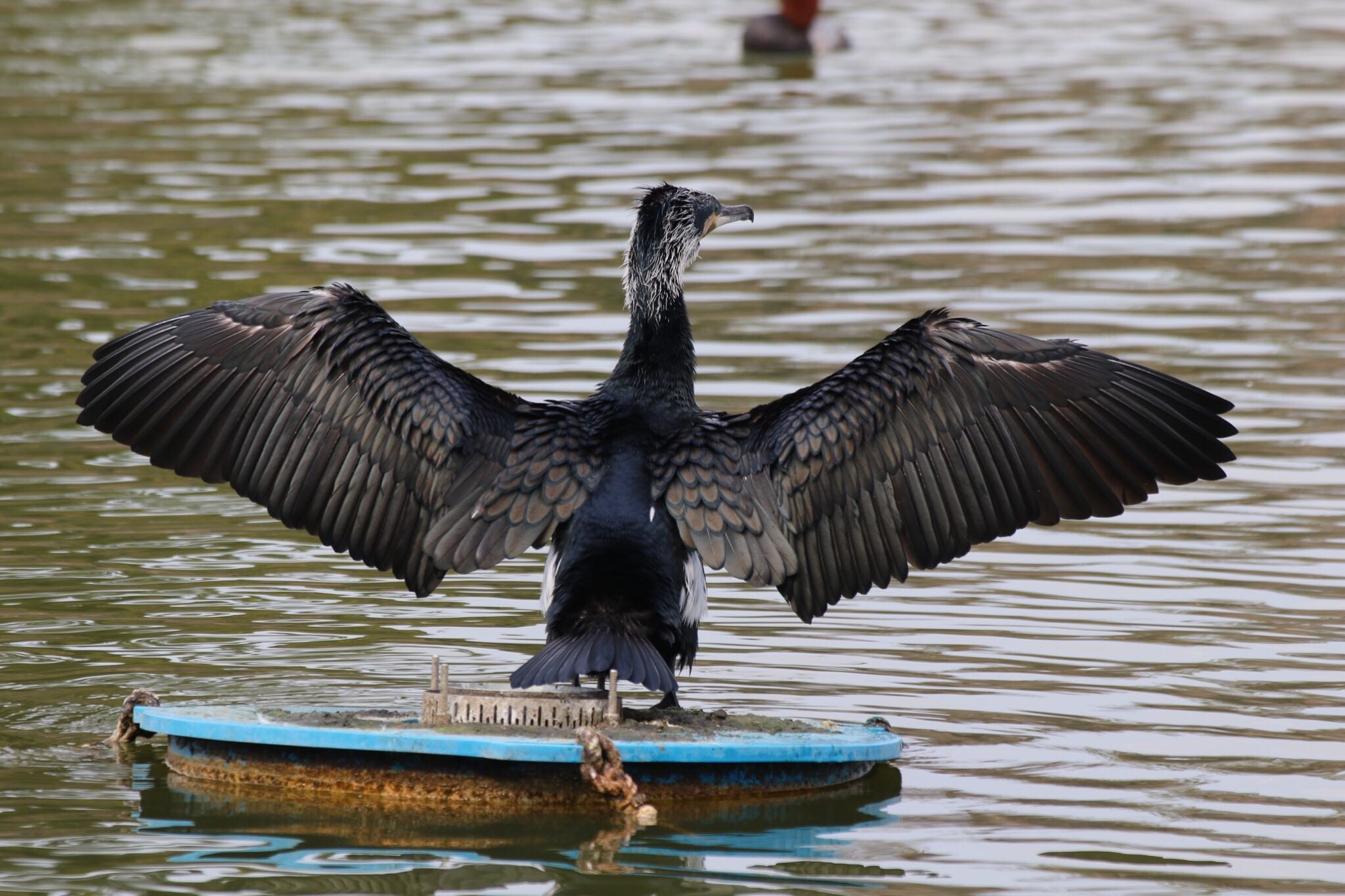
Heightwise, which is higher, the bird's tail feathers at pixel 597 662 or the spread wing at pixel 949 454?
the spread wing at pixel 949 454

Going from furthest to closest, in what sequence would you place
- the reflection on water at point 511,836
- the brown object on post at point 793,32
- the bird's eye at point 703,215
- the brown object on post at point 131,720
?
the brown object on post at point 793,32 < the bird's eye at point 703,215 < the brown object on post at point 131,720 < the reflection on water at point 511,836

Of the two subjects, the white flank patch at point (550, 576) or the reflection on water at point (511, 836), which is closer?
the reflection on water at point (511, 836)

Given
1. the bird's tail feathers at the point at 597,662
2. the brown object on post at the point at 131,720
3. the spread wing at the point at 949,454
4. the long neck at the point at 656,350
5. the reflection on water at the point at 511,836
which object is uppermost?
the long neck at the point at 656,350

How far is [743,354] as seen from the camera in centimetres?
1320

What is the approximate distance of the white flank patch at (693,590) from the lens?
7203 millimetres

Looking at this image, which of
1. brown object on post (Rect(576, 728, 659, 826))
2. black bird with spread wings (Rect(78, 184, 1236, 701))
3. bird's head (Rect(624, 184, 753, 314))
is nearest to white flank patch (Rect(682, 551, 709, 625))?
black bird with spread wings (Rect(78, 184, 1236, 701))

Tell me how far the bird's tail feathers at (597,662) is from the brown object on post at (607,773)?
19 cm

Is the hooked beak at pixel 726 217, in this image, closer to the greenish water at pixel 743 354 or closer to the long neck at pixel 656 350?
the long neck at pixel 656 350

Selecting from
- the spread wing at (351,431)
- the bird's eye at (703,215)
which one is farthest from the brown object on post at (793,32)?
the spread wing at (351,431)

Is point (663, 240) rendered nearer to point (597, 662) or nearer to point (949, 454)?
point (949, 454)

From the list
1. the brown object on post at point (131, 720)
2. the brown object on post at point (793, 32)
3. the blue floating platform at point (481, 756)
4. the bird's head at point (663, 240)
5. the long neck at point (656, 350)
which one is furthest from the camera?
the brown object on post at point (793, 32)

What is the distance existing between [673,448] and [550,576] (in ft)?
1.91

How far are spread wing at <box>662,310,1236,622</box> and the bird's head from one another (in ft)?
1.80

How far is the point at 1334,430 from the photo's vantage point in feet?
37.6
